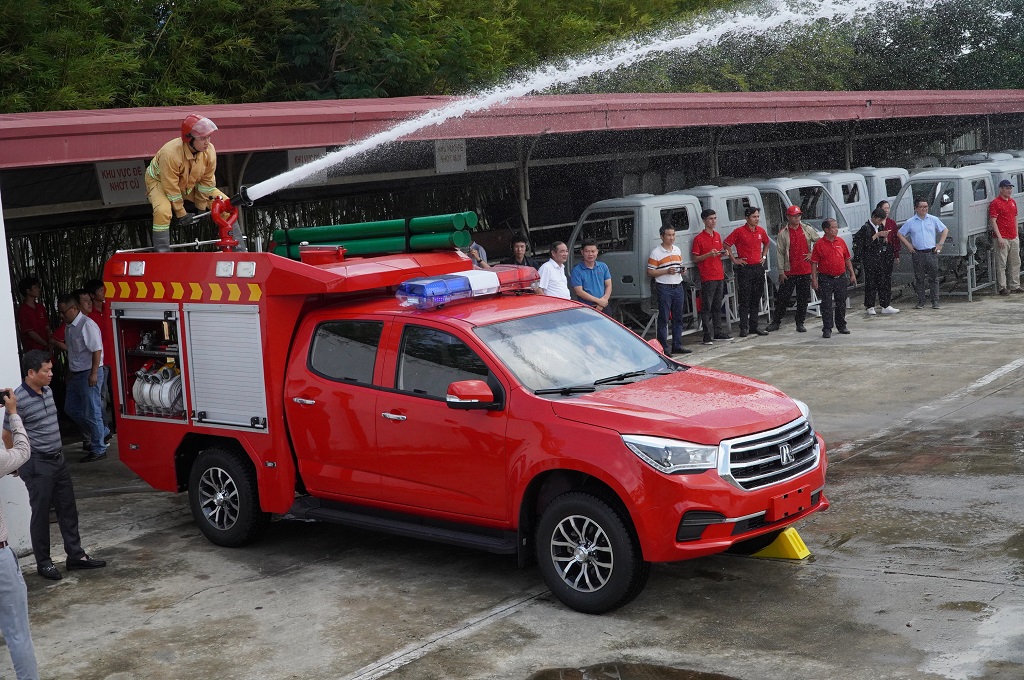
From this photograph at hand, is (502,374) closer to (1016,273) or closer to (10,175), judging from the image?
(10,175)

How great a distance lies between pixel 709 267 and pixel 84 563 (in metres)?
10.5

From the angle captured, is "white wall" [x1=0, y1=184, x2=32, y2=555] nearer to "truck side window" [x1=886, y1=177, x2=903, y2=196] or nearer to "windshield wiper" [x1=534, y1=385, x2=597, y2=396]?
"windshield wiper" [x1=534, y1=385, x2=597, y2=396]

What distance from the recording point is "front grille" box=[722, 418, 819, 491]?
23.2ft

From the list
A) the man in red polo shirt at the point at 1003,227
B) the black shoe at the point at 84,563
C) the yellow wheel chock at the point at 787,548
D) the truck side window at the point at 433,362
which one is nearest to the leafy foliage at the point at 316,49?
the man in red polo shirt at the point at 1003,227

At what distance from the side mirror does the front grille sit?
1.48m

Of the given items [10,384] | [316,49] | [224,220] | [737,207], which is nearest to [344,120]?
[224,220]

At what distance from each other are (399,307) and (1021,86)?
1523 inches

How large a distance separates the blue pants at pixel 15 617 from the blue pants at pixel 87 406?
6226 mm

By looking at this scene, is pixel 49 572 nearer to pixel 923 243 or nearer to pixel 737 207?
pixel 737 207

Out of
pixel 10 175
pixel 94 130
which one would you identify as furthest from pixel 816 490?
pixel 10 175

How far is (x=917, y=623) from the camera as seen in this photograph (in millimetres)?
6742

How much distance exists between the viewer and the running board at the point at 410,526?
25.2 feet

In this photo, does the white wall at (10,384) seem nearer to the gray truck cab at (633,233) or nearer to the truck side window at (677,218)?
the gray truck cab at (633,233)

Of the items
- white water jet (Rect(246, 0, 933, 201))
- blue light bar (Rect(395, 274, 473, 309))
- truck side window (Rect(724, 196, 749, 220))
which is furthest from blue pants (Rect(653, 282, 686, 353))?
blue light bar (Rect(395, 274, 473, 309))
